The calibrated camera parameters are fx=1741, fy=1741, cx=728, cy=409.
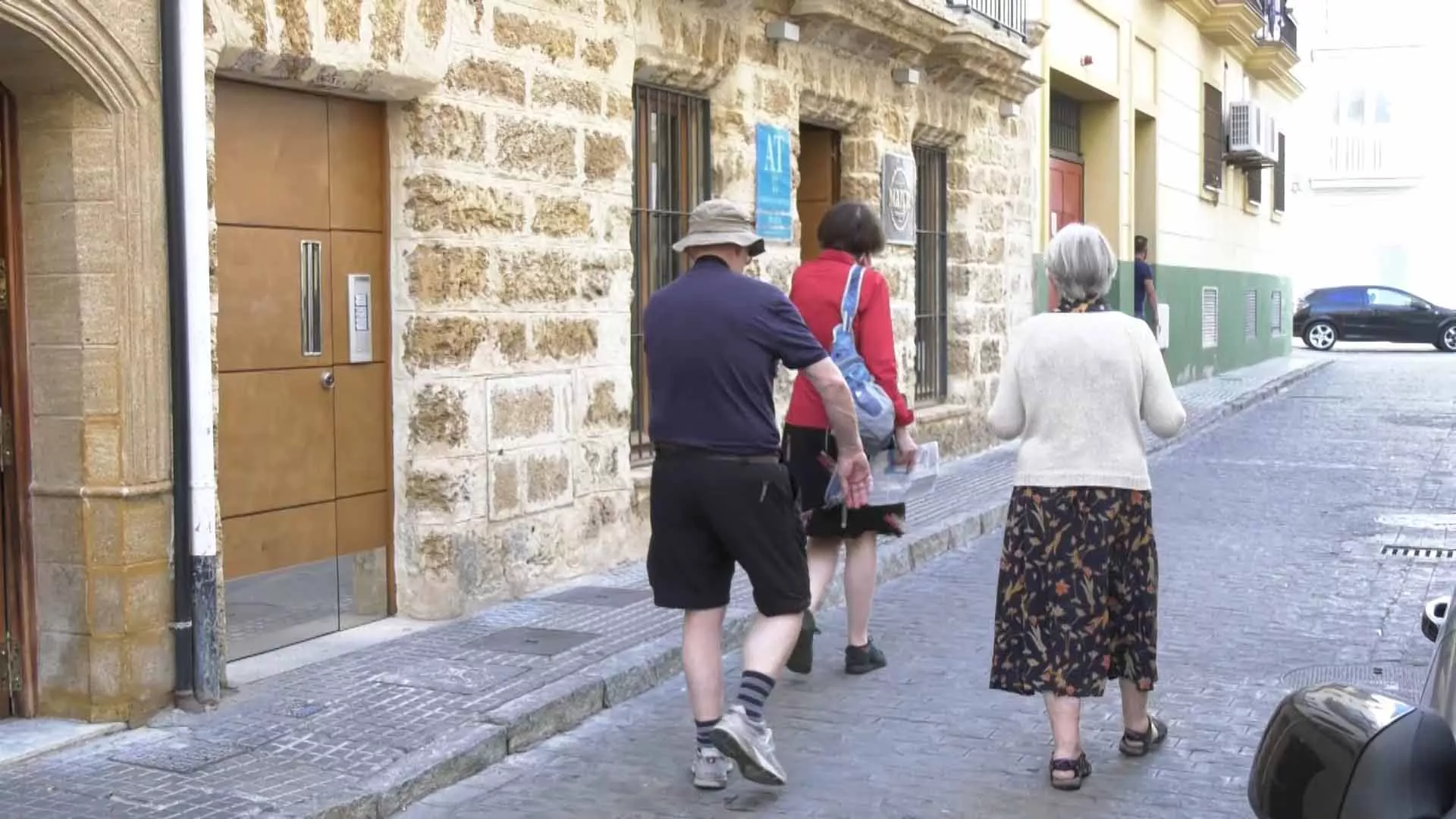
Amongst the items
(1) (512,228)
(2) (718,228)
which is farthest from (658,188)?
(2) (718,228)

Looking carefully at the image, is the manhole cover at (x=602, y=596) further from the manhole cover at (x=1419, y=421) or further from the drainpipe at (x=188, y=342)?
the manhole cover at (x=1419, y=421)

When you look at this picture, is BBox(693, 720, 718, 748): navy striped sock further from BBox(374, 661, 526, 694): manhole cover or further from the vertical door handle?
the vertical door handle

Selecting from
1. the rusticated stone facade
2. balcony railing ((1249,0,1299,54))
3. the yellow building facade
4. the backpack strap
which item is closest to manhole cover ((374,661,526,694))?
the rusticated stone facade

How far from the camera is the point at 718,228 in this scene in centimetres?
552

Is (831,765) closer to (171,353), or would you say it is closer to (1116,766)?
(1116,766)

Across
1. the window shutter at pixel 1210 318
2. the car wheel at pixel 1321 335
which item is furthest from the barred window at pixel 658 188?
the car wheel at pixel 1321 335

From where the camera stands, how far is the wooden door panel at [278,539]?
6.80 metres

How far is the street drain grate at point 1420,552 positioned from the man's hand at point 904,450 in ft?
15.0

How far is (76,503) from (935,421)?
886 cm

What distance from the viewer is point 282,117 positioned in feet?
23.3

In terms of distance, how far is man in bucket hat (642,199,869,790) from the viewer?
210 inches

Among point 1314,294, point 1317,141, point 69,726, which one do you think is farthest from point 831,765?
point 1317,141

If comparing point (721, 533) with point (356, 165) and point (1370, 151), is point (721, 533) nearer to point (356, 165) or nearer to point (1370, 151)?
point (356, 165)

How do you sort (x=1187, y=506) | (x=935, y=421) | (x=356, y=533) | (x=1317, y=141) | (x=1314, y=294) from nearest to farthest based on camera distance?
(x=356, y=533) → (x=1187, y=506) → (x=935, y=421) → (x=1314, y=294) → (x=1317, y=141)
